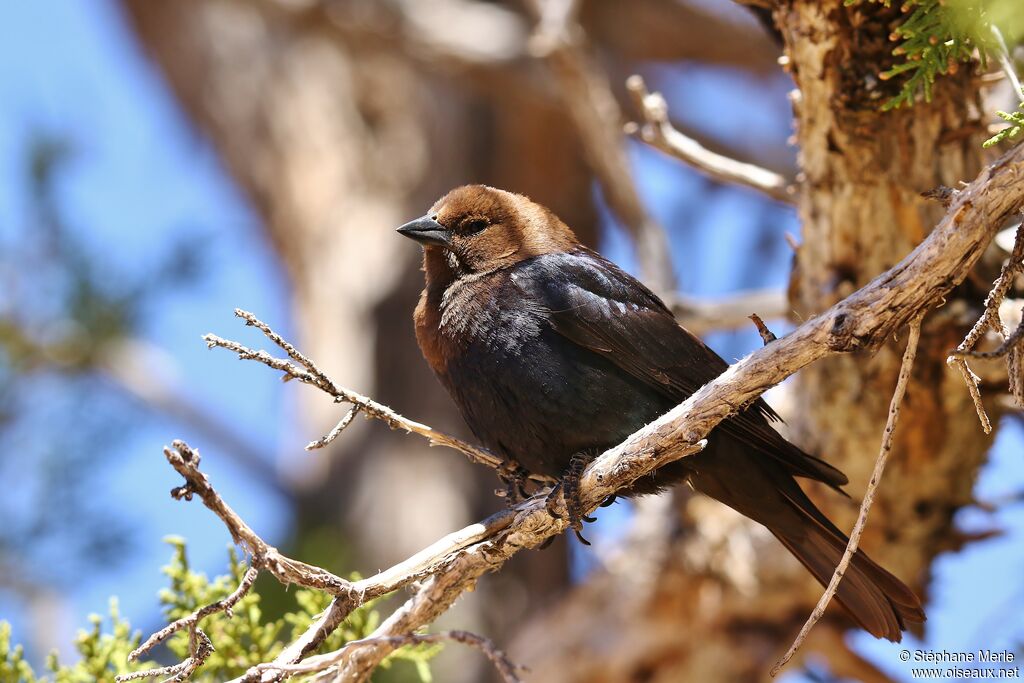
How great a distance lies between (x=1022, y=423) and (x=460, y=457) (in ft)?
12.2

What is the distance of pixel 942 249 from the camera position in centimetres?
232

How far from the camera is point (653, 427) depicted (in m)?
2.59

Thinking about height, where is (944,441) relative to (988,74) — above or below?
below

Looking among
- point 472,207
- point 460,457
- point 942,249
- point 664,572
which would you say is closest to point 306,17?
point 460,457

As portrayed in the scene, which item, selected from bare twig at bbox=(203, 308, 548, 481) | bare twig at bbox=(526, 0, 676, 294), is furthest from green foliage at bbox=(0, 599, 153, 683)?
bare twig at bbox=(526, 0, 676, 294)

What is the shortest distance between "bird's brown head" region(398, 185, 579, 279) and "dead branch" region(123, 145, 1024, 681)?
1.05 m

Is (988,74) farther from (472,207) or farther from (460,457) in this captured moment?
(460,457)

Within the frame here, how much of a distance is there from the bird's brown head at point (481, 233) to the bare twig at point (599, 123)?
1.14m

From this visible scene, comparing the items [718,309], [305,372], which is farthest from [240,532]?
[718,309]

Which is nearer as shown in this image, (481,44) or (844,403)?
(844,403)

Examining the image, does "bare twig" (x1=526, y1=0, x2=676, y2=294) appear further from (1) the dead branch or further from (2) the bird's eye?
(1) the dead branch

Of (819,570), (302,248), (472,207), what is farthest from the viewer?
(302,248)

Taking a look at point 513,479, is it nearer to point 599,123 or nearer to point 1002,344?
point 1002,344

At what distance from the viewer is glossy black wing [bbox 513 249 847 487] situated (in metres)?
3.22
